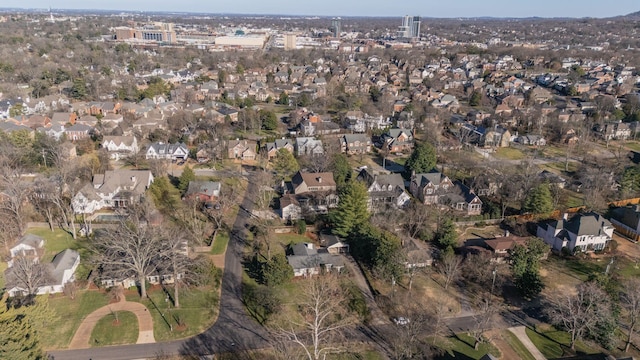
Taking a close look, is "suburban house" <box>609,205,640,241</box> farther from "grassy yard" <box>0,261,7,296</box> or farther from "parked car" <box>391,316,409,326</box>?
"grassy yard" <box>0,261,7,296</box>

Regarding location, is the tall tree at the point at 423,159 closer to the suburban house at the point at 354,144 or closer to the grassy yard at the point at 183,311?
the suburban house at the point at 354,144

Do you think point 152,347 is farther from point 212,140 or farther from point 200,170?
point 212,140

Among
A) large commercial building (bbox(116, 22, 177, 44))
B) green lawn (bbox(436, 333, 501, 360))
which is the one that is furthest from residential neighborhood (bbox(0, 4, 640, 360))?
large commercial building (bbox(116, 22, 177, 44))

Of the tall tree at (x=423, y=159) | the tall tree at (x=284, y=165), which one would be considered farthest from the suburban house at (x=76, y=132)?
the tall tree at (x=423, y=159)

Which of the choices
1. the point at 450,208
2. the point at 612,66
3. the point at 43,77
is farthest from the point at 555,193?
the point at 612,66

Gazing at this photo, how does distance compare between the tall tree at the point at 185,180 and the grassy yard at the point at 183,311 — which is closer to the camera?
the grassy yard at the point at 183,311
